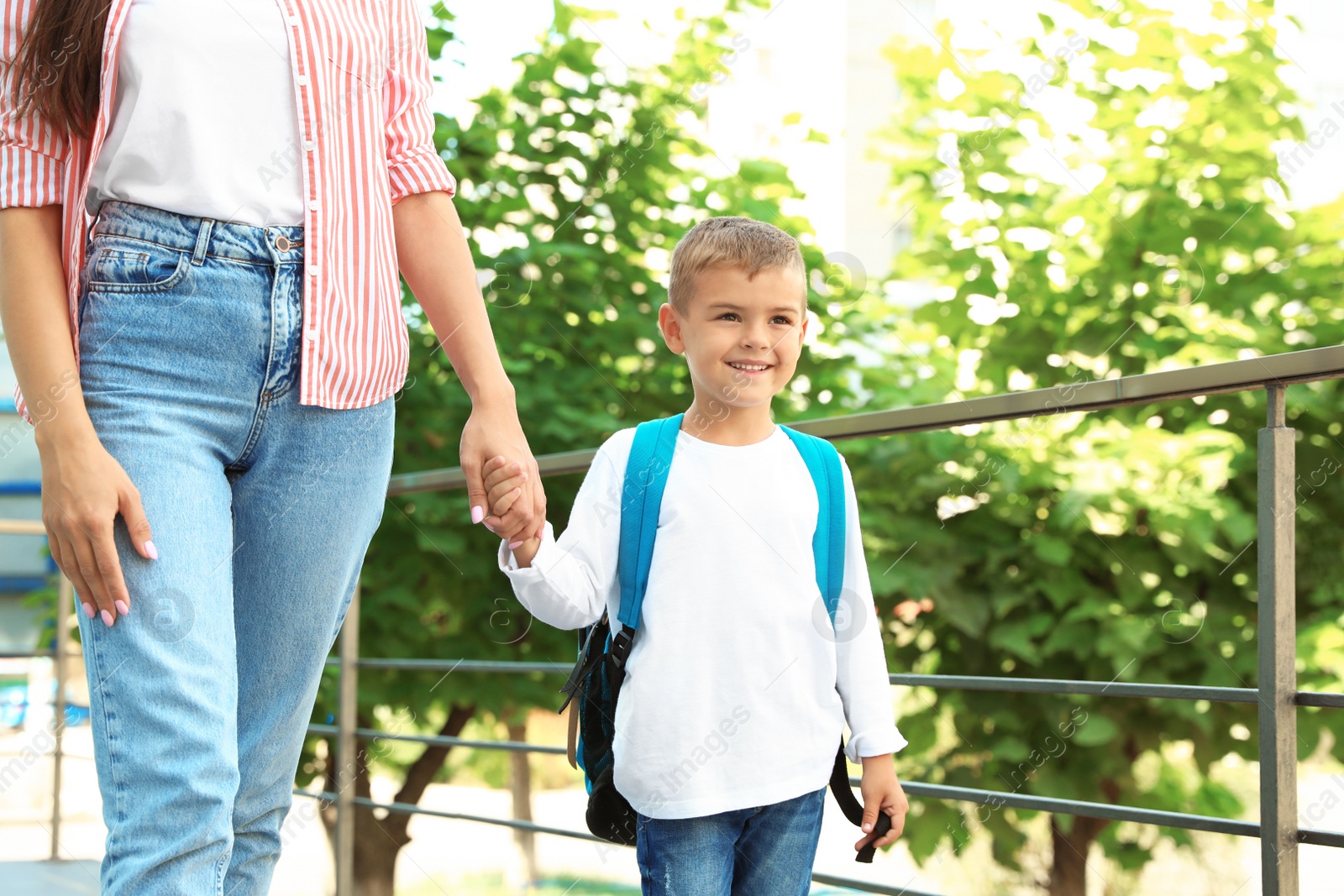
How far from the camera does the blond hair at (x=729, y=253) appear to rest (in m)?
1.29

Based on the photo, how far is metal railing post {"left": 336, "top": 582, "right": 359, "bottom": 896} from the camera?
9.03ft

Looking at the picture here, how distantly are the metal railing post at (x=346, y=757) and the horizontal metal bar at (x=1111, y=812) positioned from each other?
149cm

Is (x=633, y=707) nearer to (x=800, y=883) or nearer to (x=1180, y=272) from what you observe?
(x=800, y=883)

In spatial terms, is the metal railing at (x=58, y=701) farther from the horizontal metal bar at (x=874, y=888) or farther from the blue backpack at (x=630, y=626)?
the blue backpack at (x=630, y=626)

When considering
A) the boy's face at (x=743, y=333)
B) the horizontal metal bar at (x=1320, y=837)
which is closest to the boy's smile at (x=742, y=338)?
the boy's face at (x=743, y=333)

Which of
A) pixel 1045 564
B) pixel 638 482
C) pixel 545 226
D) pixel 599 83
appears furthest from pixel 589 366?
pixel 638 482

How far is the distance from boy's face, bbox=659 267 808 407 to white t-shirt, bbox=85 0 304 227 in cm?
45

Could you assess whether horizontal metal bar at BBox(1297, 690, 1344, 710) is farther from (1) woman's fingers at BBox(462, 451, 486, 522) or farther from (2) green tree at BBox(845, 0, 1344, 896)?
(2) green tree at BBox(845, 0, 1344, 896)

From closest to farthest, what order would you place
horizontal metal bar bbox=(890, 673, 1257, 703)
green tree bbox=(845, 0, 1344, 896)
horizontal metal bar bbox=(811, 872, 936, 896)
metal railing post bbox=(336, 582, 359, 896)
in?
horizontal metal bar bbox=(890, 673, 1257, 703), horizontal metal bar bbox=(811, 872, 936, 896), metal railing post bbox=(336, 582, 359, 896), green tree bbox=(845, 0, 1344, 896)

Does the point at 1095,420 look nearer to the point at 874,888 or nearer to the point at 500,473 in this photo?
the point at 874,888

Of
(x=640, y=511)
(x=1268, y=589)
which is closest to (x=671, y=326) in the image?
(x=640, y=511)

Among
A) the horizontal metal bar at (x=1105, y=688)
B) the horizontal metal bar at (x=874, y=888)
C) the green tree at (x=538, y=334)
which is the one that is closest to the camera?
the horizontal metal bar at (x=1105, y=688)

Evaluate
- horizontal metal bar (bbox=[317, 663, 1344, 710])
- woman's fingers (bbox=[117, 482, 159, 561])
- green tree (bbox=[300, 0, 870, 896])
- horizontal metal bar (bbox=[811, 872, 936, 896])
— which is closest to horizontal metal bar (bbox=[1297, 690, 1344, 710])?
horizontal metal bar (bbox=[317, 663, 1344, 710])

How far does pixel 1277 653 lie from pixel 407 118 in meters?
1.13
